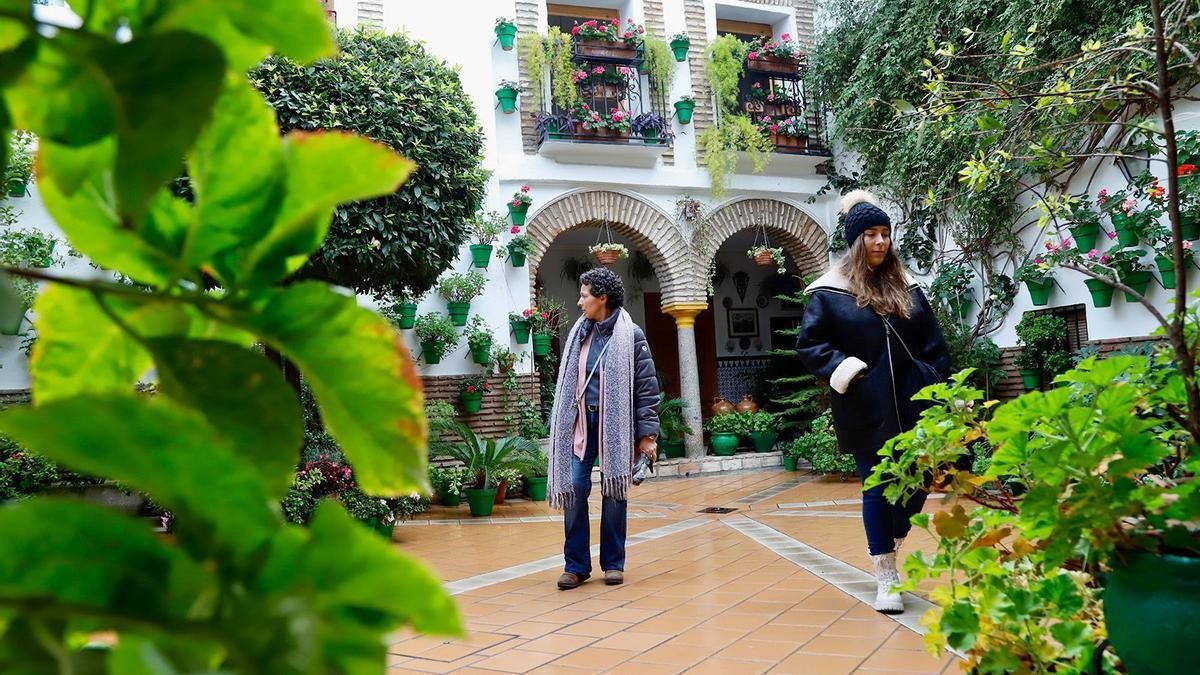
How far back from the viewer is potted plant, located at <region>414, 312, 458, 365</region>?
28.5 ft

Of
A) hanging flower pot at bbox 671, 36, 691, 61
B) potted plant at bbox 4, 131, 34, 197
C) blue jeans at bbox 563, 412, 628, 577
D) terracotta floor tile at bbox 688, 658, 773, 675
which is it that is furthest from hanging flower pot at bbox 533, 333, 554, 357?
terracotta floor tile at bbox 688, 658, 773, 675

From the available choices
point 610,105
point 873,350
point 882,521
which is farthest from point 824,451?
point 882,521

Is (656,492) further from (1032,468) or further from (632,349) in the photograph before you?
(1032,468)

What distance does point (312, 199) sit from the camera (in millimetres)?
275

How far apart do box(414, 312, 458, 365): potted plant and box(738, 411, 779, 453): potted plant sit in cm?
426

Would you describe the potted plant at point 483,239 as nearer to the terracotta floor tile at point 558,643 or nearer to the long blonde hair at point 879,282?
the long blonde hair at point 879,282

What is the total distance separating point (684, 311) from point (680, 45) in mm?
3295

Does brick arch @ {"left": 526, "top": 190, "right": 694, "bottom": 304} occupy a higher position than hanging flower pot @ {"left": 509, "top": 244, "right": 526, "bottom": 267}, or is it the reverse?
brick arch @ {"left": 526, "top": 190, "right": 694, "bottom": 304}

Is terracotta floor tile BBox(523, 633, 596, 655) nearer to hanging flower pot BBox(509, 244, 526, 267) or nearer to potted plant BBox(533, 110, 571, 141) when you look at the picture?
hanging flower pot BBox(509, 244, 526, 267)

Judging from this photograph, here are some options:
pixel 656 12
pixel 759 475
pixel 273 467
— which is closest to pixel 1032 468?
pixel 273 467

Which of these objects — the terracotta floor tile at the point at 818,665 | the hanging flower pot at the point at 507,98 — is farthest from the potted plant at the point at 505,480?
the terracotta floor tile at the point at 818,665

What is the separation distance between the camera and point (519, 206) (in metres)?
9.54

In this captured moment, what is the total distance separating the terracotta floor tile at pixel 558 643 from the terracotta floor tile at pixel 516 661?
0.17 feet

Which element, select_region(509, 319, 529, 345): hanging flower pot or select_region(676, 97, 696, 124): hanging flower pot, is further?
select_region(676, 97, 696, 124): hanging flower pot
